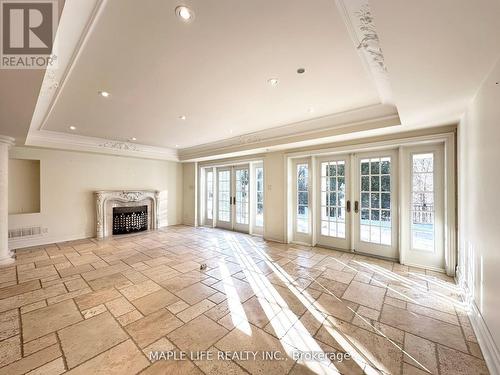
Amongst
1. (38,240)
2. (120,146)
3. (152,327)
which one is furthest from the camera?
(120,146)

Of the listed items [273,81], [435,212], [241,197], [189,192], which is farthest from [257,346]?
[189,192]

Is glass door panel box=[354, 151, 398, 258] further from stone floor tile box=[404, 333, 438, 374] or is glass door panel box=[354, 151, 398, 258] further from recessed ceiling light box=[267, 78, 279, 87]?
recessed ceiling light box=[267, 78, 279, 87]

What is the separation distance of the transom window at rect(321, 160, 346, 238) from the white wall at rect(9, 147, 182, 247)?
5379 mm

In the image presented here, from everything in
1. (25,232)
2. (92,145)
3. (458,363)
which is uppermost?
(92,145)

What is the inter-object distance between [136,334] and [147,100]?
9.31ft

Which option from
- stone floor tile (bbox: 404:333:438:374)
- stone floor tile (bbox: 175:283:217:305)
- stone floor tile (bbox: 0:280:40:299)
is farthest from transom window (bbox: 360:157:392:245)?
stone floor tile (bbox: 0:280:40:299)

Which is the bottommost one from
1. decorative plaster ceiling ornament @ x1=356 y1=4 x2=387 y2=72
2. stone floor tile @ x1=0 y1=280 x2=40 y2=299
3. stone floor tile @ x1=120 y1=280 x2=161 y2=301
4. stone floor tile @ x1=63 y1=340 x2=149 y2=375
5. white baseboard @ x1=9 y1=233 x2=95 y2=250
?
stone floor tile @ x1=63 y1=340 x2=149 y2=375

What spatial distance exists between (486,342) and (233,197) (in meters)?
5.66

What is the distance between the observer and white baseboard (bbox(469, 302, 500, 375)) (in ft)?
5.26

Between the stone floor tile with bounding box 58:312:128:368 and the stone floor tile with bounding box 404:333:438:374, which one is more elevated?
the stone floor tile with bounding box 58:312:128:368

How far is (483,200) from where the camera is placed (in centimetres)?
203

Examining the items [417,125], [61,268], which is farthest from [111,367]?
[417,125]

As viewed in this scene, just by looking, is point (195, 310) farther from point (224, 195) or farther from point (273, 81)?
point (224, 195)

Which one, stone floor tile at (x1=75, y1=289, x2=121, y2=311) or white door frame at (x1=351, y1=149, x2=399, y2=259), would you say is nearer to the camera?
stone floor tile at (x1=75, y1=289, x2=121, y2=311)
